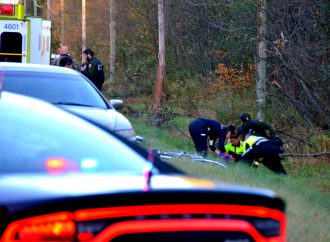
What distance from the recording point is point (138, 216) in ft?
11.3

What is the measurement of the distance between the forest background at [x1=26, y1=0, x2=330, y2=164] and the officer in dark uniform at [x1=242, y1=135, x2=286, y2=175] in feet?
6.75

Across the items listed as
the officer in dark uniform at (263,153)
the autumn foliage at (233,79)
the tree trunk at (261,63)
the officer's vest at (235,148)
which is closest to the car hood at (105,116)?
the officer in dark uniform at (263,153)

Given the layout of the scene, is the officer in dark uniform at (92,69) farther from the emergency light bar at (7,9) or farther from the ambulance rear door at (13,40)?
the emergency light bar at (7,9)

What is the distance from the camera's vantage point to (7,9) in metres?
21.2

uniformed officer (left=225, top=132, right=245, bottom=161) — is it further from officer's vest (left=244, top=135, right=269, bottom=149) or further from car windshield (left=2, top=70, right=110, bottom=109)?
car windshield (left=2, top=70, right=110, bottom=109)

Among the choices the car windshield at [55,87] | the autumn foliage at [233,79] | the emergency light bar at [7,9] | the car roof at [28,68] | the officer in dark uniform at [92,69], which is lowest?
the autumn foliage at [233,79]

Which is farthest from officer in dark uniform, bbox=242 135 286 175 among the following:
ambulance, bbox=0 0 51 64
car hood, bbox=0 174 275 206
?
car hood, bbox=0 174 275 206

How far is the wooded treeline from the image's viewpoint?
17375 mm

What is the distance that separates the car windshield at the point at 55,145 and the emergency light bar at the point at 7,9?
1662cm

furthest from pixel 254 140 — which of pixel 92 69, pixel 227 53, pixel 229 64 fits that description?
pixel 227 53

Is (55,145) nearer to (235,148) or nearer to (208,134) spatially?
(235,148)

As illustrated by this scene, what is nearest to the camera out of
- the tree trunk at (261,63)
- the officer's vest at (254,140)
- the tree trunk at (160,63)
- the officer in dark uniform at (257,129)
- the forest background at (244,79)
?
the forest background at (244,79)

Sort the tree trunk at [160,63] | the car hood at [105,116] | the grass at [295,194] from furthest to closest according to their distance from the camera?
the tree trunk at [160,63] < the car hood at [105,116] < the grass at [295,194]

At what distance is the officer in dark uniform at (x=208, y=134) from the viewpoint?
53.0 ft
